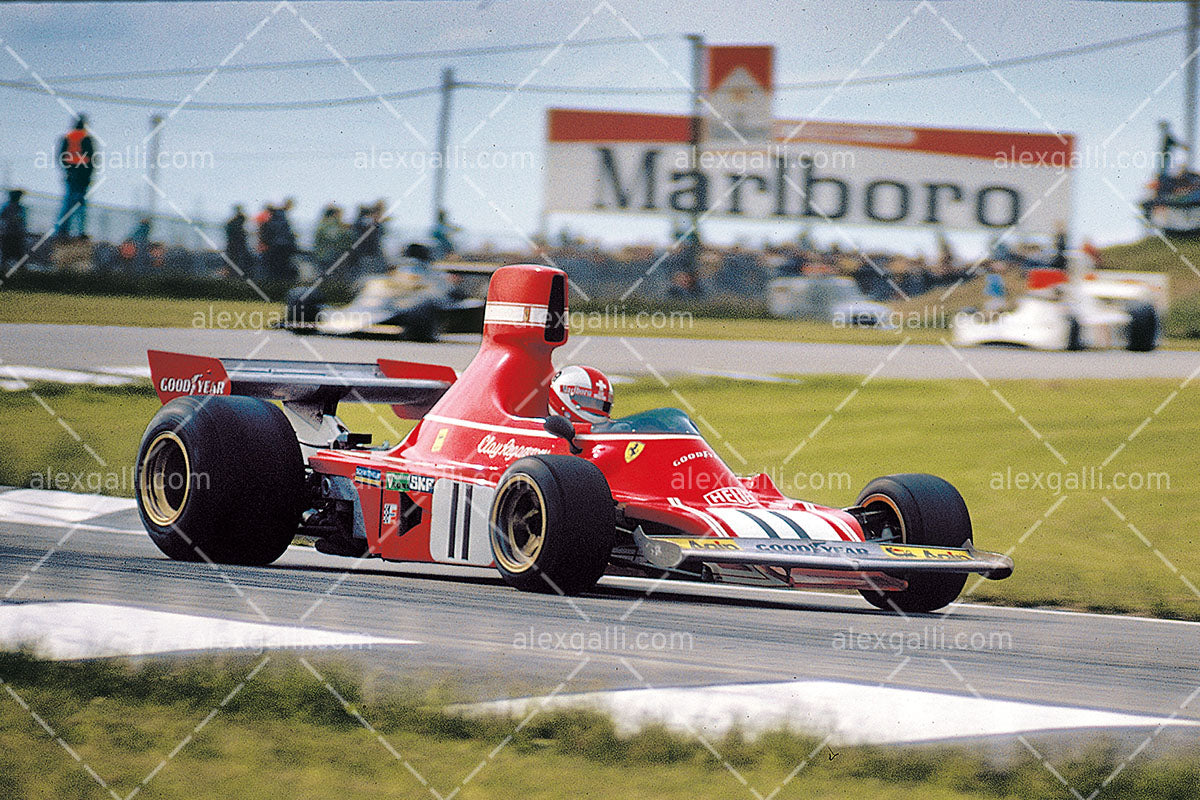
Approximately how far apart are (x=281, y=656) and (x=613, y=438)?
7.73 feet

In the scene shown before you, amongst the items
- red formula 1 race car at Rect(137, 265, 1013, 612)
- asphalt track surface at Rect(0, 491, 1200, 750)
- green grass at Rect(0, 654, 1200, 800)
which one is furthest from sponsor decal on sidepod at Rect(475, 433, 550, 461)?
green grass at Rect(0, 654, 1200, 800)

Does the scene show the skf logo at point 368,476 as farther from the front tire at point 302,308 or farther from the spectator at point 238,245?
the spectator at point 238,245

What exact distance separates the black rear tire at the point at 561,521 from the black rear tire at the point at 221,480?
1776mm

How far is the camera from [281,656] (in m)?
5.74

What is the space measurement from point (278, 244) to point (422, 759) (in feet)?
43.6

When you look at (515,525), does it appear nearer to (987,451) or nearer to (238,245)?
(987,451)

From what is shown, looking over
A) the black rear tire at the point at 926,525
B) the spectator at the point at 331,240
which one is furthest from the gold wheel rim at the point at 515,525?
the spectator at the point at 331,240

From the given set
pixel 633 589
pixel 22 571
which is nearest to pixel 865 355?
pixel 633 589

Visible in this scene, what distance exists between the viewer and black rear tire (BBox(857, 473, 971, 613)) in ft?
25.0

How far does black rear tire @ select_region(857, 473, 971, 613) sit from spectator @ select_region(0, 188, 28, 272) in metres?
12.2

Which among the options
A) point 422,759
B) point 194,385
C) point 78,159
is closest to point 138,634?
point 422,759

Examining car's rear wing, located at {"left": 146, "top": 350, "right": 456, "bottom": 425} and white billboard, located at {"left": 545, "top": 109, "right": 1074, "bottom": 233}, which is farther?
white billboard, located at {"left": 545, "top": 109, "right": 1074, "bottom": 233}

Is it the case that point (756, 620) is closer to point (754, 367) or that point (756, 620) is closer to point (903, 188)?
point (754, 367)

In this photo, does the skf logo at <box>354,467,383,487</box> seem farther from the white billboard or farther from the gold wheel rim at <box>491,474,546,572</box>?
the white billboard
